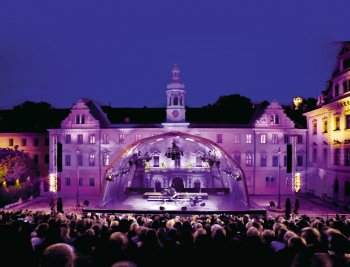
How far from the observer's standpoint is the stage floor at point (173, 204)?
120 feet

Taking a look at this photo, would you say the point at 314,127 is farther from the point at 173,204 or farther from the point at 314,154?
the point at 173,204

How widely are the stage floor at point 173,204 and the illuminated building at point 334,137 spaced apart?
11897mm

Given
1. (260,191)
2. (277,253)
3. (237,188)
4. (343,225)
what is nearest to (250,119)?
(260,191)

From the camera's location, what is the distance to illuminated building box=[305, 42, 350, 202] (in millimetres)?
40938

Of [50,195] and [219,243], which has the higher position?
[219,243]

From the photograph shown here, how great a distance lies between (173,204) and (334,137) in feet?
66.5

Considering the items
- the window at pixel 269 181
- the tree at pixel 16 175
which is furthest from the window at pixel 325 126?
the tree at pixel 16 175

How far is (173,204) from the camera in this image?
130 ft

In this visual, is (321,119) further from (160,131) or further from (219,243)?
(219,243)

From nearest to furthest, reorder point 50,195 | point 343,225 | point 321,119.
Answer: point 343,225 < point 321,119 < point 50,195

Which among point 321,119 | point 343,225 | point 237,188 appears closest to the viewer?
point 343,225

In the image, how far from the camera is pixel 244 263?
8.30m

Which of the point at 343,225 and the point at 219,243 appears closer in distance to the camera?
the point at 219,243

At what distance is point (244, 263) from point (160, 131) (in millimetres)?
48181
